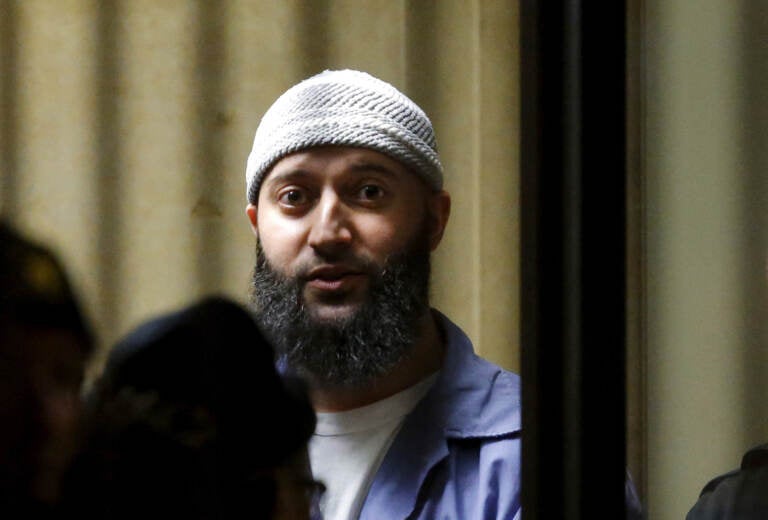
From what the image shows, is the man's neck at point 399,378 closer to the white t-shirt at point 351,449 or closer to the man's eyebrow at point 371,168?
the white t-shirt at point 351,449

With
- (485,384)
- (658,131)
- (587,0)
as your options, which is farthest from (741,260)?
(587,0)

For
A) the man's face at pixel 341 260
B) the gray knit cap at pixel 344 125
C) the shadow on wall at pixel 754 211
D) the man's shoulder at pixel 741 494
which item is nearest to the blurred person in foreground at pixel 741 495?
the man's shoulder at pixel 741 494

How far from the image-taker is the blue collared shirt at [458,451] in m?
0.60

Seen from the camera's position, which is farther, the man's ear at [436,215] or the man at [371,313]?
the man's ear at [436,215]

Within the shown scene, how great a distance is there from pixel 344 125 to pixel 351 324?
0.14 meters

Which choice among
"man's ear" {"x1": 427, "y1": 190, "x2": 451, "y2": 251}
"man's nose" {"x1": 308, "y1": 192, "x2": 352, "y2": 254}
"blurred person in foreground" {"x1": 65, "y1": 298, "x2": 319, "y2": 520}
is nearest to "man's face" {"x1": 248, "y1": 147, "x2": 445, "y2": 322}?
"man's nose" {"x1": 308, "y1": 192, "x2": 352, "y2": 254}

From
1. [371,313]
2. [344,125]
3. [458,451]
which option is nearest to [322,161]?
[344,125]

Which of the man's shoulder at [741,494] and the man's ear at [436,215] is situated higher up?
the man's ear at [436,215]

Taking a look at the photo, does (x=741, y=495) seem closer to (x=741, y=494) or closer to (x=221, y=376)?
(x=741, y=494)

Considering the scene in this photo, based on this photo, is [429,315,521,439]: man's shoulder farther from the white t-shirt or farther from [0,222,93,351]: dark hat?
[0,222,93,351]: dark hat

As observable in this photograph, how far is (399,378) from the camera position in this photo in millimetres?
700

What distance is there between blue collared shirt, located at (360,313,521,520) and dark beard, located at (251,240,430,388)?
0.14 ft

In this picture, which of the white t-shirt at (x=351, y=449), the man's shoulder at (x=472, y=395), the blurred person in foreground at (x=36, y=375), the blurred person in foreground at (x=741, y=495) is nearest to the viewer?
the blurred person in foreground at (x=36, y=375)

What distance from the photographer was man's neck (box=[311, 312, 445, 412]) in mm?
411
